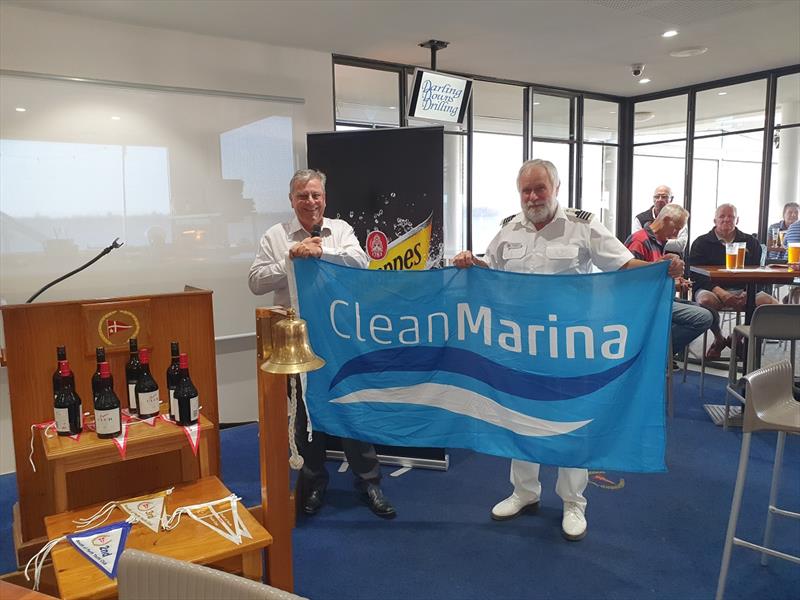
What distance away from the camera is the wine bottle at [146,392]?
2098mm

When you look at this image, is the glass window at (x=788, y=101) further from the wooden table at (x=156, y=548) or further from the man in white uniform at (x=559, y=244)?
the wooden table at (x=156, y=548)

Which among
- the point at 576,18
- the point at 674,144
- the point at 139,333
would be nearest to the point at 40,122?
the point at 139,333

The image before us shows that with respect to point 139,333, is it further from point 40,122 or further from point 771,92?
point 771,92

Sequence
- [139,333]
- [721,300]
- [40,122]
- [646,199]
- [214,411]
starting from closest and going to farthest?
[139,333], [214,411], [40,122], [721,300], [646,199]

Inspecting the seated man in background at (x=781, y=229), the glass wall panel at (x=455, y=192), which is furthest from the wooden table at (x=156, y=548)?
the seated man in background at (x=781, y=229)

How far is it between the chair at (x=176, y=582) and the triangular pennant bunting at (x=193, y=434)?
91 cm

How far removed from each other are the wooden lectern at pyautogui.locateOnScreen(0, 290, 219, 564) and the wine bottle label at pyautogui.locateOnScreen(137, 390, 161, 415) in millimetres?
147

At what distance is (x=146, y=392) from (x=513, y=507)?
1798 millimetres

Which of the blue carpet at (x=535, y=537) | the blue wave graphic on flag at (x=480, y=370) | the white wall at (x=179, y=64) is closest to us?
the blue wave graphic on flag at (x=480, y=370)

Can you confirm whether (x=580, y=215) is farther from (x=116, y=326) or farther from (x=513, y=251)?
(x=116, y=326)

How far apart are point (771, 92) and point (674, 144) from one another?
1.13 meters

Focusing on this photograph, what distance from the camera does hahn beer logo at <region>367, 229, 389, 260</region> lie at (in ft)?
12.3

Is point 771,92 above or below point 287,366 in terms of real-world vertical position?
above

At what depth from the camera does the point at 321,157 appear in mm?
3932
